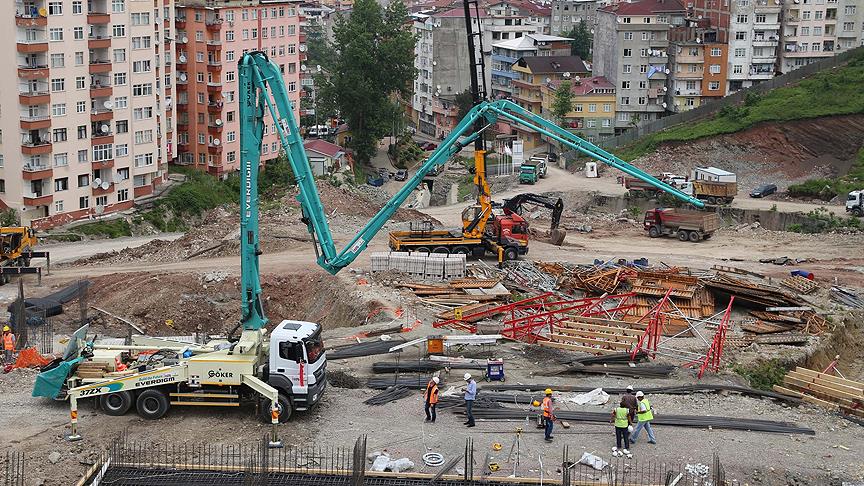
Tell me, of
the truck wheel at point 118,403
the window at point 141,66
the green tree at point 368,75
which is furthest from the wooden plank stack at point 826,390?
the green tree at point 368,75

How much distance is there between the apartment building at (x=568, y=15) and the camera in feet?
413

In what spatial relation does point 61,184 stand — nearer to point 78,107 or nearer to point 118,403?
point 78,107

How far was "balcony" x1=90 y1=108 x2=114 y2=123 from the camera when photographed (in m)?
65.7

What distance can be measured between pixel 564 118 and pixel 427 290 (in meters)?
50.4

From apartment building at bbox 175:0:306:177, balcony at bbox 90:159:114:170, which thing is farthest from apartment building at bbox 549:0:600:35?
balcony at bbox 90:159:114:170

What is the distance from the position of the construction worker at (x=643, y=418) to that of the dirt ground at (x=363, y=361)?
0.35m

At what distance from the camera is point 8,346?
3544 centimetres

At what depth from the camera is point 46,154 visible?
62344 millimetres

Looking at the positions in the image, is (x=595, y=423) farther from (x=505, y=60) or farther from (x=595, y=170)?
(x=505, y=60)

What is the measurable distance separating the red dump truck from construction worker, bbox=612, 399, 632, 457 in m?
30.9

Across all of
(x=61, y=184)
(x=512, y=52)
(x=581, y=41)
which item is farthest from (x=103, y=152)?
(x=581, y=41)

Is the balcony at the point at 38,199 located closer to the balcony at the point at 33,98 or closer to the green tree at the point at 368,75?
the balcony at the point at 33,98

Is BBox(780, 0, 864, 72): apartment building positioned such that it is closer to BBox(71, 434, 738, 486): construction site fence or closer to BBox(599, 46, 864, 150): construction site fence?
BBox(599, 46, 864, 150): construction site fence

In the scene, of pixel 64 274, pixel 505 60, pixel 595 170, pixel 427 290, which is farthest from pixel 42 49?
pixel 505 60
